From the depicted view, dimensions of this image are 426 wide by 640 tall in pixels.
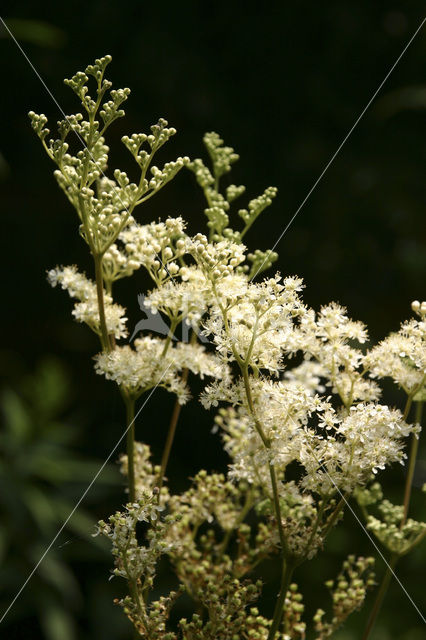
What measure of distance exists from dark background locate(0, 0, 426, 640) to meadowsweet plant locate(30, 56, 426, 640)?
0.12 metres

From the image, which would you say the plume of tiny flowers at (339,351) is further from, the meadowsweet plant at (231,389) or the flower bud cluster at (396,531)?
the flower bud cluster at (396,531)

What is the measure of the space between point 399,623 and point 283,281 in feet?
1.84

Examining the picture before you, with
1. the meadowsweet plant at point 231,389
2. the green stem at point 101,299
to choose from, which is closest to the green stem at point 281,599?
the meadowsweet plant at point 231,389

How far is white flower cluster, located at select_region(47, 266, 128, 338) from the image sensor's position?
65 centimetres

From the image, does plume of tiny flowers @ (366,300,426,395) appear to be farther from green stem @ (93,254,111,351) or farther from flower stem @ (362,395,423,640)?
green stem @ (93,254,111,351)

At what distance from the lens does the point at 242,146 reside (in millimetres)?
901

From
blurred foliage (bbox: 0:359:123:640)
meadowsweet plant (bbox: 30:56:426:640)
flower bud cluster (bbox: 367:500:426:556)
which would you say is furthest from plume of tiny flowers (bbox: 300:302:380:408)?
blurred foliage (bbox: 0:359:123:640)

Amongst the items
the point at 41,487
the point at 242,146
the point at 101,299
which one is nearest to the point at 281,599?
the point at 101,299

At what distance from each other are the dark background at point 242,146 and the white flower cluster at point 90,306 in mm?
150

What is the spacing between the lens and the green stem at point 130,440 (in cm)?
63

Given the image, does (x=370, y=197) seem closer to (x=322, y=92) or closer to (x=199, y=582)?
(x=322, y=92)

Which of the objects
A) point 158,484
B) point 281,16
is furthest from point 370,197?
point 158,484

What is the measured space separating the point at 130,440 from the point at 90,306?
0.43 feet

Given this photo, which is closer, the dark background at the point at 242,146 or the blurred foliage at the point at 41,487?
the dark background at the point at 242,146
